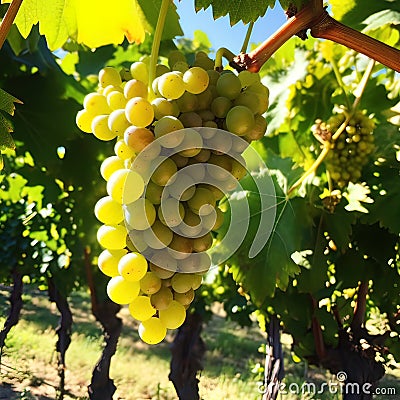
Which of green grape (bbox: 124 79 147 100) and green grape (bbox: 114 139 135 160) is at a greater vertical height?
green grape (bbox: 124 79 147 100)

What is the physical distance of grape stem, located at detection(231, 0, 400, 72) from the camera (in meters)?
0.54

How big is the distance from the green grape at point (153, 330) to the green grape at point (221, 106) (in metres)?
0.20

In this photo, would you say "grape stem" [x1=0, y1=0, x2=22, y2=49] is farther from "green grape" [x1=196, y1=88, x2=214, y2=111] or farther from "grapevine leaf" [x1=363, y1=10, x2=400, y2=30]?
"grapevine leaf" [x1=363, y1=10, x2=400, y2=30]

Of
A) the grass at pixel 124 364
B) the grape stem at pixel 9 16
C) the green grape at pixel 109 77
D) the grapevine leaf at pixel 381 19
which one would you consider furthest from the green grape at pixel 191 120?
the grass at pixel 124 364

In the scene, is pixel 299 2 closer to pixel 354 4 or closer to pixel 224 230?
pixel 354 4

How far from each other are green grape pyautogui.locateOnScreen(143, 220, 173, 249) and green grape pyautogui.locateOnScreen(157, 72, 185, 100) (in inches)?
4.7

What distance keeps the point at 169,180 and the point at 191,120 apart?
63 mm

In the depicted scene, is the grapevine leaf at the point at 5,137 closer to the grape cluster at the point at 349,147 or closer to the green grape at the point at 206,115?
the green grape at the point at 206,115

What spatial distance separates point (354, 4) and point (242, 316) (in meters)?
3.43

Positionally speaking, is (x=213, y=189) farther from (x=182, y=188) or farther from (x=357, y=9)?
(x=357, y=9)

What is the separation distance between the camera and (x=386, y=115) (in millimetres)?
1516

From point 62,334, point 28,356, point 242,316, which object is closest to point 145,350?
point 28,356

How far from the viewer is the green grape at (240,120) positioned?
0.48 m

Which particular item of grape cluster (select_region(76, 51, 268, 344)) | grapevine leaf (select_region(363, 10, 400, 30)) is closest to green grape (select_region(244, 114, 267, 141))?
grape cluster (select_region(76, 51, 268, 344))
